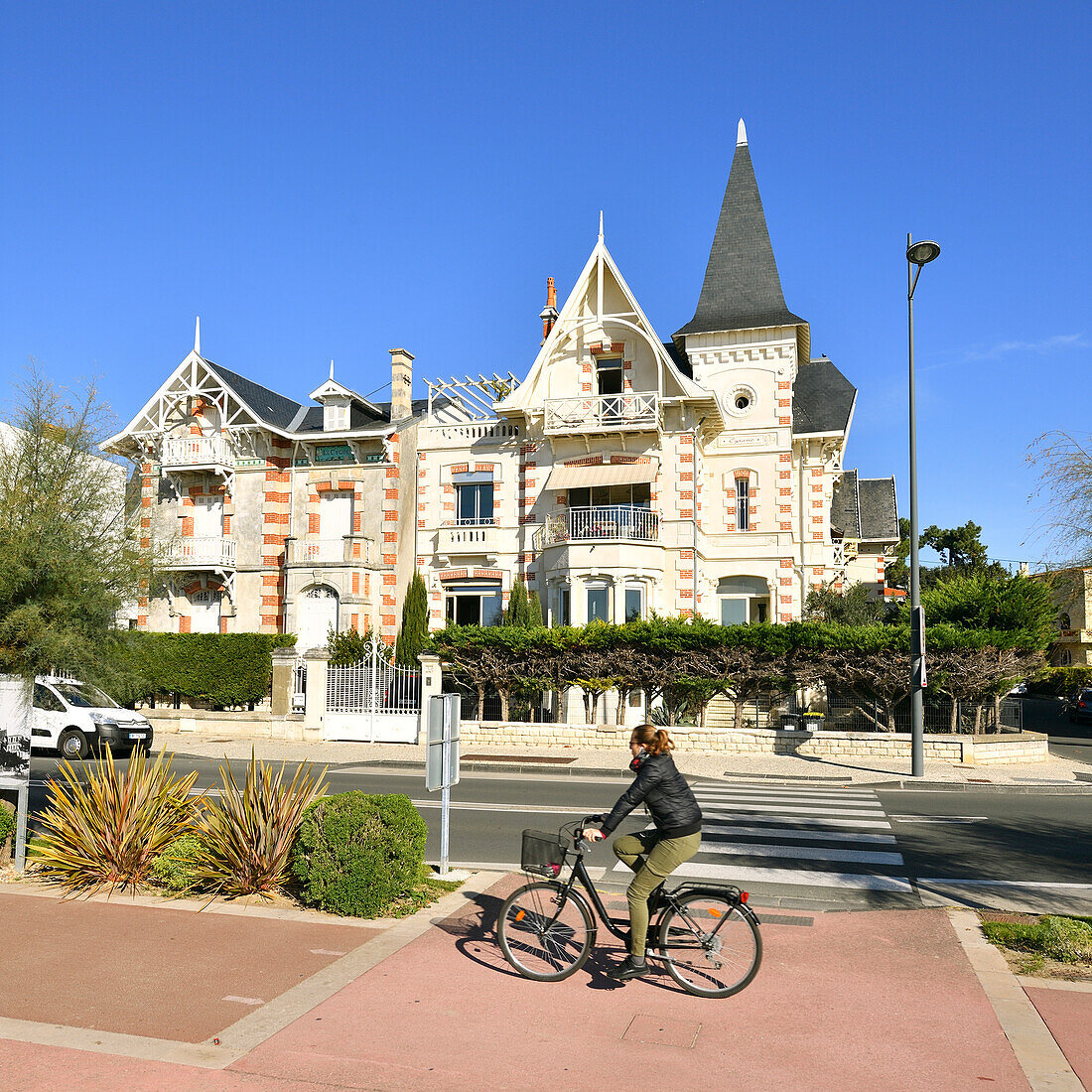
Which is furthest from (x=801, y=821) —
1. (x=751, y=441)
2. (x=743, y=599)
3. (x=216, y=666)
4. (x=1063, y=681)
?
(x=1063, y=681)

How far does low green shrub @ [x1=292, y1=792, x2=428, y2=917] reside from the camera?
7.54 meters

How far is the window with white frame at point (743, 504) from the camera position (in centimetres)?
2975

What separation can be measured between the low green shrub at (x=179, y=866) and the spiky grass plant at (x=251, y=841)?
0.16ft

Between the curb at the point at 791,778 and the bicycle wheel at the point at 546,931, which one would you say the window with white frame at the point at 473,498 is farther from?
the bicycle wheel at the point at 546,931

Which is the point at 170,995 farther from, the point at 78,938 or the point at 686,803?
the point at 686,803

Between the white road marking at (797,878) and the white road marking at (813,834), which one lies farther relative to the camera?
the white road marking at (813,834)

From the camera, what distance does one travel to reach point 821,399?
111ft

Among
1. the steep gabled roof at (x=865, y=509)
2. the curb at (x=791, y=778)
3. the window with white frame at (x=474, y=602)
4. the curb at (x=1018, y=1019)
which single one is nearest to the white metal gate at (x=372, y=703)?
the curb at (x=791, y=778)

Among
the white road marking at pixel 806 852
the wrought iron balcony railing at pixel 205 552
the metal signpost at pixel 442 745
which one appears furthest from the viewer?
the wrought iron balcony railing at pixel 205 552

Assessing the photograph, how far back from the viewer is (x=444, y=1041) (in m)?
5.15

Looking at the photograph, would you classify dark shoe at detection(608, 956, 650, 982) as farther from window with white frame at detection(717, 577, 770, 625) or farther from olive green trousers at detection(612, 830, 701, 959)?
window with white frame at detection(717, 577, 770, 625)

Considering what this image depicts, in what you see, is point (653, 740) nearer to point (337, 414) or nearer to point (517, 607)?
point (517, 607)

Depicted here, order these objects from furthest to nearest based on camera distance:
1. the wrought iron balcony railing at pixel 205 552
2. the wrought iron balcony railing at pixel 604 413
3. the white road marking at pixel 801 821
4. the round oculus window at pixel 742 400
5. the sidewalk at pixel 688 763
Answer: the wrought iron balcony railing at pixel 205 552
the round oculus window at pixel 742 400
the wrought iron balcony railing at pixel 604 413
the sidewalk at pixel 688 763
the white road marking at pixel 801 821

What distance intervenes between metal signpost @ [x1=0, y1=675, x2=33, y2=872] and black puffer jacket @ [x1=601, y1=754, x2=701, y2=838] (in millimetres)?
5911
